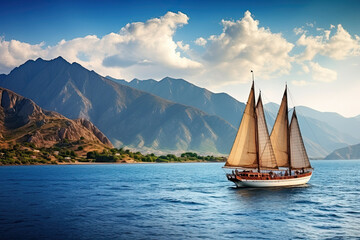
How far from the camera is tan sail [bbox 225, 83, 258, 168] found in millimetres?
74875

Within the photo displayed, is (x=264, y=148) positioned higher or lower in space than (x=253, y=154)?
higher

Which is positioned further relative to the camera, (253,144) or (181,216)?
(253,144)

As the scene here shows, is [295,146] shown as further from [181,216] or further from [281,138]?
[181,216]

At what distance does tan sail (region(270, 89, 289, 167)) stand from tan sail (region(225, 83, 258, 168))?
914 centimetres

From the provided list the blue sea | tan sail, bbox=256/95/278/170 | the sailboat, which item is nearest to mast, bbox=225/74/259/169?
the sailboat

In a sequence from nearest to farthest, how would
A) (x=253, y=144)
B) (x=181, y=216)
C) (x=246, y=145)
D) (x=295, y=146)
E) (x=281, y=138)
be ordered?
(x=181, y=216) < (x=246, y=145) < (x=253, y=144) < (x=281, y=138) < (x=295, y=146)

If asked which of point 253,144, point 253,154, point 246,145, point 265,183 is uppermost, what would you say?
point 253,144

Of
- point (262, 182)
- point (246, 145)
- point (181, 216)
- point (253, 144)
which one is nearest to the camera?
point (181, 216)

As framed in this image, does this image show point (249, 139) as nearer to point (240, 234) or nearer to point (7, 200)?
point (240, 234)

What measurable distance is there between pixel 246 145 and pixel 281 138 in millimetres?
12384

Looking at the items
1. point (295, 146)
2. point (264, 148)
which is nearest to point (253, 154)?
point (264, 148)

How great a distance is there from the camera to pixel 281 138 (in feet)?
269

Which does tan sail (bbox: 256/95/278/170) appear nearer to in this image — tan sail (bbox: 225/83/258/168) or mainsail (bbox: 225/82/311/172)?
mainsail (bbox: 225/82/311/172)

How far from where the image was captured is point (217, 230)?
36750 mm
